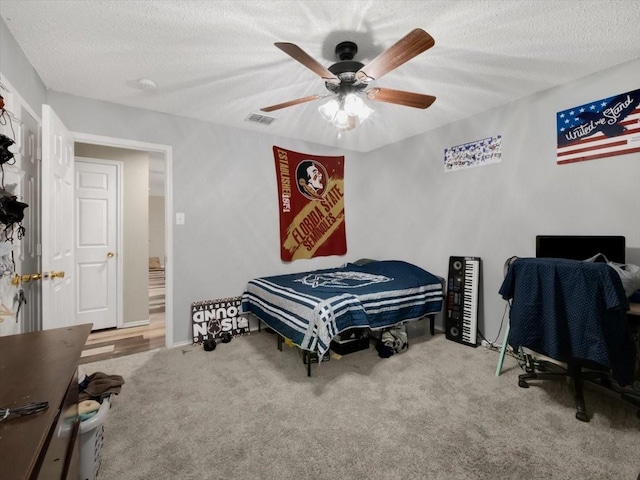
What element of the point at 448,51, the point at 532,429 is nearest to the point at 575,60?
the point at 448,51

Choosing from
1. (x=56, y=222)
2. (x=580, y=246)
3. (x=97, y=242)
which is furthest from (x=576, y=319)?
(x=97, y=242)

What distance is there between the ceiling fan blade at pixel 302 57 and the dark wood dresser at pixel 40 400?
63.2 inches

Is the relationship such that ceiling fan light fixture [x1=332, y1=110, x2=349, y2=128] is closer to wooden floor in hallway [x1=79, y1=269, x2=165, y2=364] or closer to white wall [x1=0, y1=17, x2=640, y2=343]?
white wall [x1=0, y1=17, x2=640, y2=343]

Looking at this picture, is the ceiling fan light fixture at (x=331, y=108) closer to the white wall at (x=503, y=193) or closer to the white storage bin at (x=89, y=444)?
the white wall at (x=503, y=193)

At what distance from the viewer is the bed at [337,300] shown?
2.36m

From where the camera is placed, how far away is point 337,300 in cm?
246

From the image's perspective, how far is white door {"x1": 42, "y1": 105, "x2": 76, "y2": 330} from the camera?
75.5 inches

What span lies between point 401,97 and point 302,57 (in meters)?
0.79

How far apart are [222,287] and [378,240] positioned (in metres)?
2.26

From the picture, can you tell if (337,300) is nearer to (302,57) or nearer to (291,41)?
(302,57)

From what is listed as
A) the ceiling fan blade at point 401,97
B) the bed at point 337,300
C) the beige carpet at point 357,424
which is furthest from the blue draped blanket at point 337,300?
the ceiling fan blade at point 401,97

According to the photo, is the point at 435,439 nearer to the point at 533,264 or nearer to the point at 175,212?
the point at 533,264

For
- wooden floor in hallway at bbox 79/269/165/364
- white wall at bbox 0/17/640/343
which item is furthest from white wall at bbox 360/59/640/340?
wooden floor in hallway at bbox 79/269/165/364

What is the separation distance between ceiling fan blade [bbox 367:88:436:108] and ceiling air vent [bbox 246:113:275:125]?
151cm
